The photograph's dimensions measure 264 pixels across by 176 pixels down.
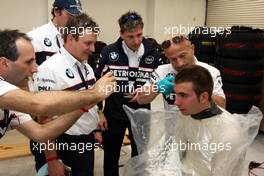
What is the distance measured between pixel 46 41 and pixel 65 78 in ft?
2.59

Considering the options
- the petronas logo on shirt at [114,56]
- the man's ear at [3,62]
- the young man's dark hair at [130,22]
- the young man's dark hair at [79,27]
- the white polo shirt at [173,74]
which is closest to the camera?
the man's ear at [3,62]

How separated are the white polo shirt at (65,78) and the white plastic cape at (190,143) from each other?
0.29 meters

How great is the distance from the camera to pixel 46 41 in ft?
8.00

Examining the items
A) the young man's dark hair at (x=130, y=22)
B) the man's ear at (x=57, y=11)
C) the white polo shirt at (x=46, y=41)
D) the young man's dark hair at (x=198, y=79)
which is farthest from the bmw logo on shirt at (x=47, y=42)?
the young man's dark hair at (x=198, y=79)

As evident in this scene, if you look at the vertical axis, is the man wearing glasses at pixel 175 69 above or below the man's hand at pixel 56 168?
above

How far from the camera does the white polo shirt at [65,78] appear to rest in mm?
1764

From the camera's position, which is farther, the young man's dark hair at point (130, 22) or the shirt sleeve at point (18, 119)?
the young man's dark hair at point (130, 22)

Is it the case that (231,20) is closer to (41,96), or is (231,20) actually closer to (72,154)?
(72,154)

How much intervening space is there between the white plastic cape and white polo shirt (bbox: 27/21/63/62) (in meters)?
0.96

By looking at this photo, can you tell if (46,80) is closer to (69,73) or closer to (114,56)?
(69,73)

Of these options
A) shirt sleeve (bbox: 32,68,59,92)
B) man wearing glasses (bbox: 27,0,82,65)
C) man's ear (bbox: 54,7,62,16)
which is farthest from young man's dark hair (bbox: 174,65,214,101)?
man's ear (bbox: 54,7,62,16)

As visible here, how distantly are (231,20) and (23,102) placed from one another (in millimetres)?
5211

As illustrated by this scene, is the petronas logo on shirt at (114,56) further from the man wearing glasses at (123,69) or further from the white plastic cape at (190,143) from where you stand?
the white plastic cape at (190,143)

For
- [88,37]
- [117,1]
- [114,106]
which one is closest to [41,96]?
[88,37]
